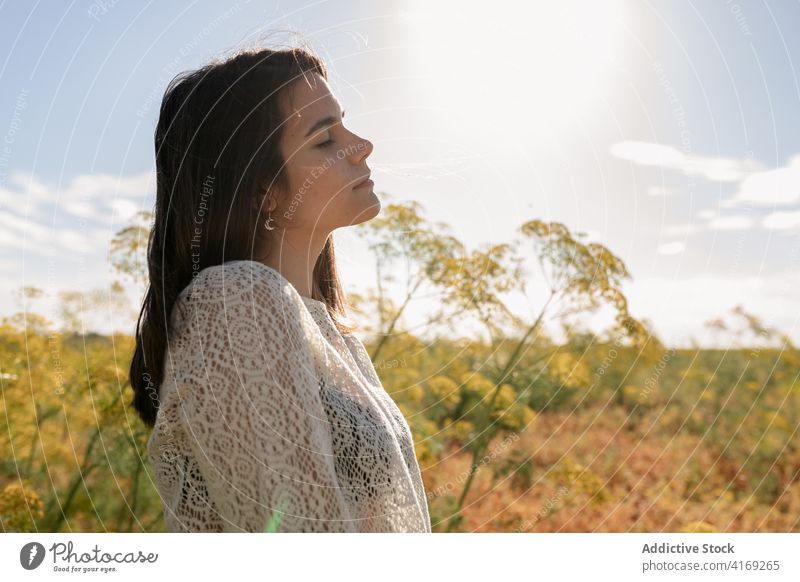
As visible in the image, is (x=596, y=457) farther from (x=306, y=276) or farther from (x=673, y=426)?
(x=306, y=276)

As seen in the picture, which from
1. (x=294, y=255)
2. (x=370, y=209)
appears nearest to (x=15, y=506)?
(x=294, y=255)

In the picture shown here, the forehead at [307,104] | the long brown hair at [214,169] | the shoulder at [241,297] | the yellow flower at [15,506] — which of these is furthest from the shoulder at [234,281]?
the yellow flower at [15,506]

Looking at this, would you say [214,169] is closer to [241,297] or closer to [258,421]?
[241,297]

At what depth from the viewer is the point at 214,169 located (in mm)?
1981

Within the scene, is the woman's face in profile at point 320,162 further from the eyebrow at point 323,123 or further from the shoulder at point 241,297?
the shoulder at point 241,297

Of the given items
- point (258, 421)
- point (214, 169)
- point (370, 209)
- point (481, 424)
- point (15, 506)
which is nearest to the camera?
point (258, 421)

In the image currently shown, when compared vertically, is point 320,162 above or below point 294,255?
above

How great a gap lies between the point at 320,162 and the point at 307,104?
0.17m

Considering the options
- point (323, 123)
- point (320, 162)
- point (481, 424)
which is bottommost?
point (481, 424)

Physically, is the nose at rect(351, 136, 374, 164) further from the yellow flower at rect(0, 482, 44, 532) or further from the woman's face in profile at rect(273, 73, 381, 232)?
the yellow flower at rect(0, 482, 44, 532)

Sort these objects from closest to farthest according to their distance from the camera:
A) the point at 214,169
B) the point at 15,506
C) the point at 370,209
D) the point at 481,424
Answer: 1. the point at 214,169
2. the point at 370,209
3. the point at 15,506
4. the point at 481,424

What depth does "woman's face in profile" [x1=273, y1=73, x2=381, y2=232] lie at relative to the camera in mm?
2008

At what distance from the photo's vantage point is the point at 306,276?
2.17m
